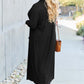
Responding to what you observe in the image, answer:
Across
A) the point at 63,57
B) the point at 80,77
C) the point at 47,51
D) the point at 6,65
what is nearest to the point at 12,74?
the point at 6,65

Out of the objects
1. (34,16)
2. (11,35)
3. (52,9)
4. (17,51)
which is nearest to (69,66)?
(17,51)

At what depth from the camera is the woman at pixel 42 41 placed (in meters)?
4.54

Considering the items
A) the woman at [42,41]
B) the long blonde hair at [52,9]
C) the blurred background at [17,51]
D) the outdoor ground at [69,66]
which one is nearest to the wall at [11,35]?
the blurred background at [17,51]

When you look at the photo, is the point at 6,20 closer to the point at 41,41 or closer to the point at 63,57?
the point at 41,41

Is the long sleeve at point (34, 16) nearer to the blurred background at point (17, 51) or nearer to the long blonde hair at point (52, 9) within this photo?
the long blonde hair at point (52, 9)

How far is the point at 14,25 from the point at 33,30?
2.13m

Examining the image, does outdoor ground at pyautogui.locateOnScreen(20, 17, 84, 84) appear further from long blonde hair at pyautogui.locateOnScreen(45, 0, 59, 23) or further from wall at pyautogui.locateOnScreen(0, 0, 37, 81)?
long blonde hair at pyautogui.locateOnScreen(45, 0, 59, 23)

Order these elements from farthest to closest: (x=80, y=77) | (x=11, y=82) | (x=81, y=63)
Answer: (x=81, y=63)
(x=80, y=77)
(x=11, y=82)

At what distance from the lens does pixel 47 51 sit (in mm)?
4789

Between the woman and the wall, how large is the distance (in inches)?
43.0

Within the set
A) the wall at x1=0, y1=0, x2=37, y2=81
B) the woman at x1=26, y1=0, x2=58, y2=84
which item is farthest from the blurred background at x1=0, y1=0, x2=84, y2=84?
the woman at x1=26, y1=0, x2=58, y2=84

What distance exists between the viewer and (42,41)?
186 inches

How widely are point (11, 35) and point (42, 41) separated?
5.93ft

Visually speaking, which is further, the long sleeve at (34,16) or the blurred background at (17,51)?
the blurred background at (17,51)
